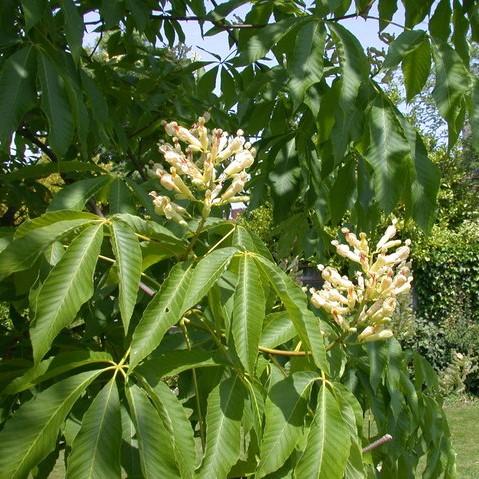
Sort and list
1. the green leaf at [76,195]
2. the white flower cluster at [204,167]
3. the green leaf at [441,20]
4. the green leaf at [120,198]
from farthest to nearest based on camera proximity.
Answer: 1. the green leaf at [441,20]
2. the green leaf at [120,198]
3. the green leaf at [76,195]
4. the white flower cluster at [204,167]

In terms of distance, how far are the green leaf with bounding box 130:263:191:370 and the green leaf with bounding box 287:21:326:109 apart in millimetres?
703

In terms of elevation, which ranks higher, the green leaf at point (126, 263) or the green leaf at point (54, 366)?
the green leaf at point (126, 263)

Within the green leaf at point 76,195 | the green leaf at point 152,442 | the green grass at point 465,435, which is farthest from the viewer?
the green grass at point 465,435

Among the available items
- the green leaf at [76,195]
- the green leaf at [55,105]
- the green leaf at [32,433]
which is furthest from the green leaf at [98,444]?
the green leaf at [55,105]

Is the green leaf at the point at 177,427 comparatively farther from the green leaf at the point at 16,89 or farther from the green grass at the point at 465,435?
the green grass at the point at 465,435

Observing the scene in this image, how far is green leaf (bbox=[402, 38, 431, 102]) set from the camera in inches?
72.4

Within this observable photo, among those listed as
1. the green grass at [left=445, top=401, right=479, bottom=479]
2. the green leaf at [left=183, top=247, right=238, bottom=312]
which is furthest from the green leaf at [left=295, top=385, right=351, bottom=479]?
the green grass at [left=445, top=401, right=479, bottom=479]

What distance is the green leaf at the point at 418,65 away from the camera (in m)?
1.84

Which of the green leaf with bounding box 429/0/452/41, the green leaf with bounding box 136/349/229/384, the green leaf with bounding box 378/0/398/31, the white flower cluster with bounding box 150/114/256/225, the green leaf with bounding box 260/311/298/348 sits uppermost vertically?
the green leaf with bounding box 378/0/398/31

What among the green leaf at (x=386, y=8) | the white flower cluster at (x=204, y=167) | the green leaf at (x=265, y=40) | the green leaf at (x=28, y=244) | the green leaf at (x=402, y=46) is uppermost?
the green leaf at (x=386, y=8)

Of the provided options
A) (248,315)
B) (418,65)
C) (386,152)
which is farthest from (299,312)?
(418,65)

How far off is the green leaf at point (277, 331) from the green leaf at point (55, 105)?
71cm

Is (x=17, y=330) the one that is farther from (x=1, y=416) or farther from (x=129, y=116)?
(x=129, y=116)

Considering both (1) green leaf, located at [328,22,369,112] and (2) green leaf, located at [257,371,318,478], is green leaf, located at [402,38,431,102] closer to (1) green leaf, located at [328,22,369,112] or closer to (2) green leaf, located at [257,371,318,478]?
(1) green leaf, located at [328,22,369,112]
